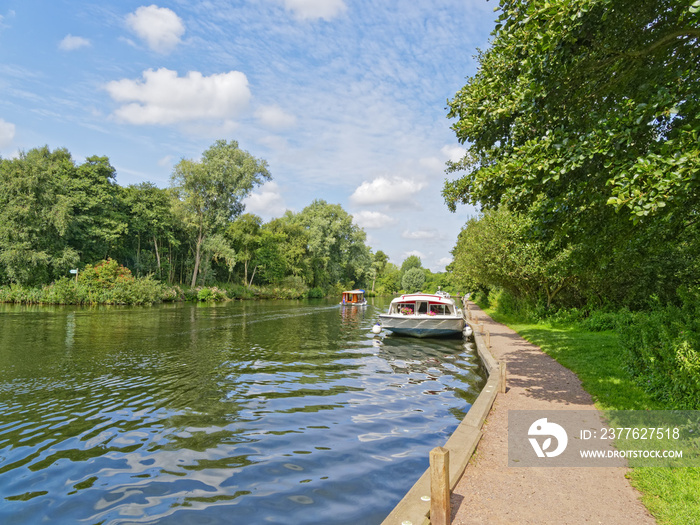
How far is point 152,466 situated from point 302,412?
3.46 m

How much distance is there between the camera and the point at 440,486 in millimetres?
4055

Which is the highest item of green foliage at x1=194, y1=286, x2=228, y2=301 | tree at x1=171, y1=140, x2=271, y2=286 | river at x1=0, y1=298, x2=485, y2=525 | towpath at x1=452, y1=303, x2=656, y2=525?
tree at x1=171, y1=140, x2=271, y2=286

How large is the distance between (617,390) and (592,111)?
618 centimetres

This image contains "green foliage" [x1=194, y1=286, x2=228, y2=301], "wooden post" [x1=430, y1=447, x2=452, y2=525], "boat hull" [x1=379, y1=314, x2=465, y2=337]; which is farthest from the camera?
"green foliage" [x1=194, y1=286, x2=228, y2=301]

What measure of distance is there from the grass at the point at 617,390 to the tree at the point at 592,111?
3438mm

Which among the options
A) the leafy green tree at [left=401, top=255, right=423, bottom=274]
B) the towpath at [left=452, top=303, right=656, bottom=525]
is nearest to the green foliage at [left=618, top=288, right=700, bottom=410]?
the towpath at [left=452, top=303, right=656, bottom=525]

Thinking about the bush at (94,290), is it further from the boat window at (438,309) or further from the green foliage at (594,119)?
the green foliage at (594,119)

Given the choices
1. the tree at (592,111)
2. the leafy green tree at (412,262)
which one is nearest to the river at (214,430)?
the tree at (592,111)

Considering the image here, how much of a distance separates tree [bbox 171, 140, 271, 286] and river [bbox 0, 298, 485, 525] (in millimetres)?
36470

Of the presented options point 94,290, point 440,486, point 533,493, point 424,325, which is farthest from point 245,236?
point 440,486

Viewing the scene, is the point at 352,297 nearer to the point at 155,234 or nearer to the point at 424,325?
the point at 155,234

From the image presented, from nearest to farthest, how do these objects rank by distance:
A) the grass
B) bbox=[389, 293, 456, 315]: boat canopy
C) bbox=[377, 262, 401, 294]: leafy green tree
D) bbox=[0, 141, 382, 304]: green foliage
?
the grass, bbox=[389, 293, 456, 315]: boat canopy, bbox=[0, 141, 382, 304]: green foliage, bbox=[377, 262, 401, 294]: leafy green tree

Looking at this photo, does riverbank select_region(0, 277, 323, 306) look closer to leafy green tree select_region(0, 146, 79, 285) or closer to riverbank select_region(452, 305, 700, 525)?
leafy green tree select_region(0, 146, 79, 285)

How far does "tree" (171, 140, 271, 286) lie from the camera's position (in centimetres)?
5031
